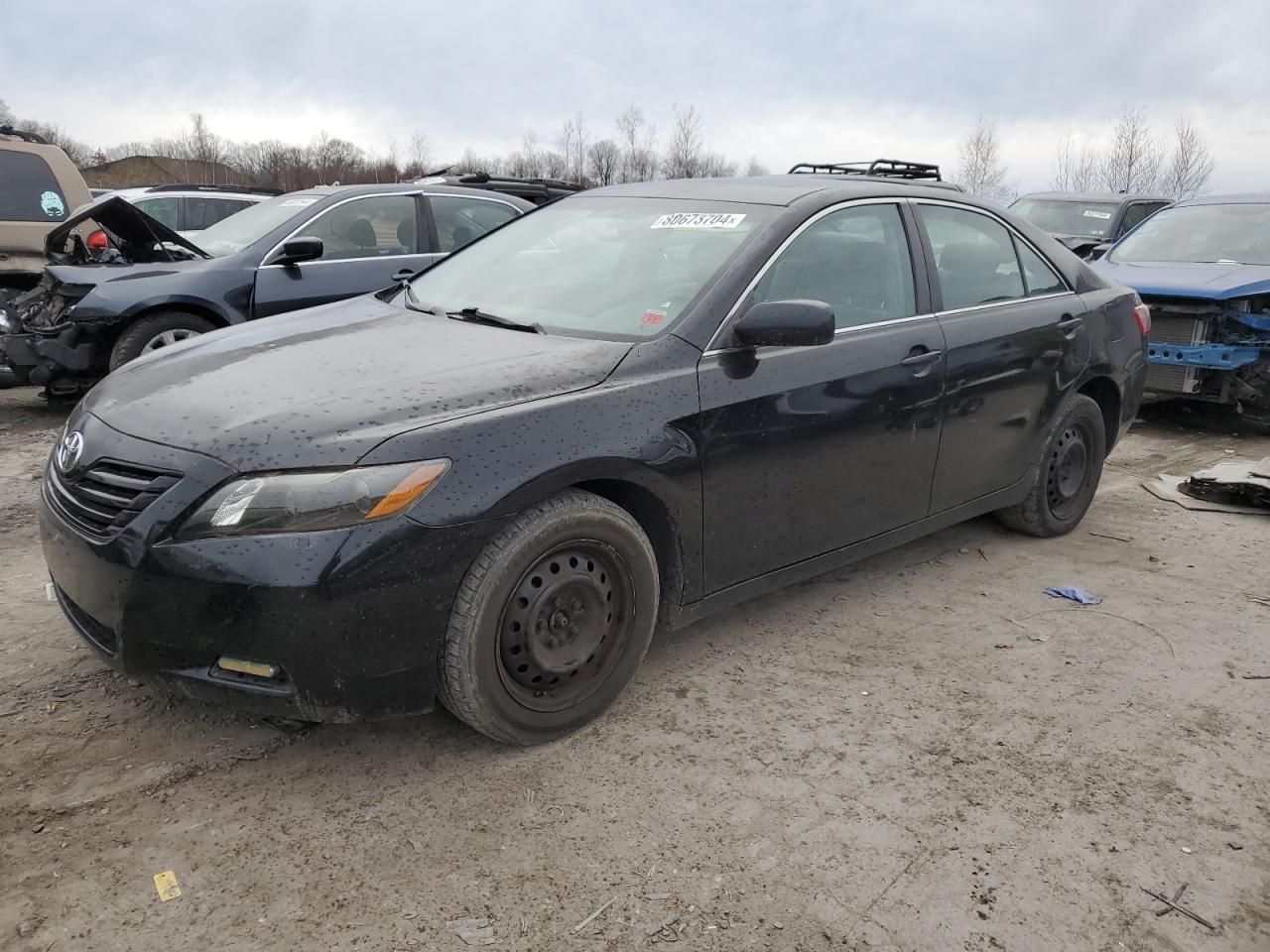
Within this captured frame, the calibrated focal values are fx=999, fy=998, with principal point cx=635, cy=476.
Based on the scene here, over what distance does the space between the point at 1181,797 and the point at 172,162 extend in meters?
90.4

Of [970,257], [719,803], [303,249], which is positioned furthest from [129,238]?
[719,803]

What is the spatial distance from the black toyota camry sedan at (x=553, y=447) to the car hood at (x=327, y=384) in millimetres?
11

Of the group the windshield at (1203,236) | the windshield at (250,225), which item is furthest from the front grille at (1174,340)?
the windshield at (250,225)

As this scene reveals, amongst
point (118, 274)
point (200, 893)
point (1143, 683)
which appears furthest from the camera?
point (118, 274)

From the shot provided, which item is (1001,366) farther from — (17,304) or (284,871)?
(17,304)

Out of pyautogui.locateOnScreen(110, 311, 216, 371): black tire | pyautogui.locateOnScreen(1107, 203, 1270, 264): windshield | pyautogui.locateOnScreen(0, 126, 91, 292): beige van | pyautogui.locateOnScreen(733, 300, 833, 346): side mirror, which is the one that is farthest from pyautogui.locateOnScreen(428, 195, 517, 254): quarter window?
pyautogui.locateOnScreen(1107, 203, 1270, 264): windshield

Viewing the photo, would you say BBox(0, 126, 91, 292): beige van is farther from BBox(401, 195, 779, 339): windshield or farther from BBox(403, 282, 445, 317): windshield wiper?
BBox(401, 195, 779, 339): windshield

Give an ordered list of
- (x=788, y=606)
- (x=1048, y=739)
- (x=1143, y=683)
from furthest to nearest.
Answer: (x=788, y=606)
(x=1143, y=683)
(x=1048, y=739)

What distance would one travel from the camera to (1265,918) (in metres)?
2.40

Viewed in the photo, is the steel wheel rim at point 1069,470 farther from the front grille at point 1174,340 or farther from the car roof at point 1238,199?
the car roof at point 1238,199

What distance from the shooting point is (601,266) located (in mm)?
3705

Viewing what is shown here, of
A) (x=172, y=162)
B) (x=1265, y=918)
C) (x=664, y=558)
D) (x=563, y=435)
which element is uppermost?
(x=172, y=162)

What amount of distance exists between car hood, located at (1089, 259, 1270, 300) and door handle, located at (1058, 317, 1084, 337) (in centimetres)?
272

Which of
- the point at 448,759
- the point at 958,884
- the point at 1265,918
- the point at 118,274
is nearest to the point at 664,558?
the point at 448,759
